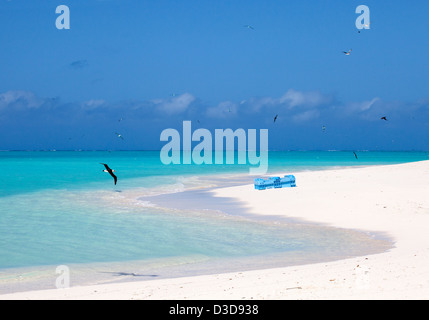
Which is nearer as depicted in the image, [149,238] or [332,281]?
[332,281]

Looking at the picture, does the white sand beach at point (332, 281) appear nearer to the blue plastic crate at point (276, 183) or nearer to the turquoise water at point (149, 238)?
the turquoise water at point (149, 238)

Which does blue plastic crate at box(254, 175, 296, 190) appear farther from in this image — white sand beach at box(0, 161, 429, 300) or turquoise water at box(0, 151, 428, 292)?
white sand beach at box(0, 161, 429, 300)

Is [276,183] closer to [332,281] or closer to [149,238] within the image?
[149,238]

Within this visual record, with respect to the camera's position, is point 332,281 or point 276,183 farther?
point 276,183

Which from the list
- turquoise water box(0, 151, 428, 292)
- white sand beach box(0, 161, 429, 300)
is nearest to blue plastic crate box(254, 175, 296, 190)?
turquoise water box(0, 151, 428, 292)

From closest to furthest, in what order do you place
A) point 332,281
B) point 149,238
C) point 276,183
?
point 332,281
point 149,238
point 276,183

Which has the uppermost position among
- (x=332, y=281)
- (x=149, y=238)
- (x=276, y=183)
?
(x=276, y=183)

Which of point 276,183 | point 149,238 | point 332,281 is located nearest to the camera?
point 332,281

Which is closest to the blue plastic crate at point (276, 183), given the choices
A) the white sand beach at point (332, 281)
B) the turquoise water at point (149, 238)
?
the turquoise water at point (149, 238)

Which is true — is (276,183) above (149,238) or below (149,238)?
above

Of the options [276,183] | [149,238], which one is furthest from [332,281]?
[276,183]

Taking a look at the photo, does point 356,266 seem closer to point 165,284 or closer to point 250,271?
point 250,271

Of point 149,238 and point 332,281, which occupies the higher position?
point 149,238
